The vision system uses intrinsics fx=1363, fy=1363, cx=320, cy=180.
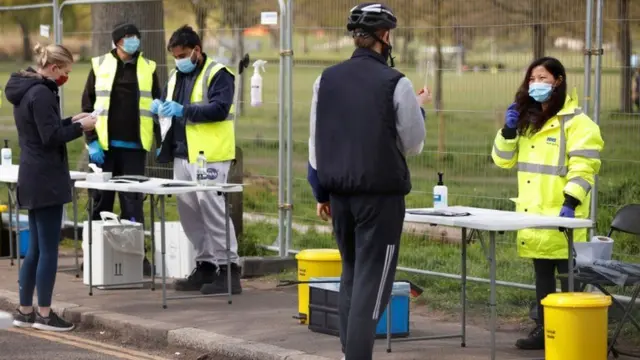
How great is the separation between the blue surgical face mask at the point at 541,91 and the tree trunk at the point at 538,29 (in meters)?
1.64

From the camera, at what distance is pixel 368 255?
291 inches

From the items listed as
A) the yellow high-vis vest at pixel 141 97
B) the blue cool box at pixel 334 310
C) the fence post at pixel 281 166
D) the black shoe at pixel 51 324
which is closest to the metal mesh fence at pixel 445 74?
the fence post at pixel 281 166

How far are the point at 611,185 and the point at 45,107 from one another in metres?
4.16

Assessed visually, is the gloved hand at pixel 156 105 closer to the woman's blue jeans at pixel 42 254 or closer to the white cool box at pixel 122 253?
the white cool box at pixel 122 253

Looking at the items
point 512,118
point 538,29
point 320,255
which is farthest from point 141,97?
point 512,118

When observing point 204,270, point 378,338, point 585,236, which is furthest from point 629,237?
point 204,270

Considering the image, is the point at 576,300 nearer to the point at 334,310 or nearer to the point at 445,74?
the point at 334,310

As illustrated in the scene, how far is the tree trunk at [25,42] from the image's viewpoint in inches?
657

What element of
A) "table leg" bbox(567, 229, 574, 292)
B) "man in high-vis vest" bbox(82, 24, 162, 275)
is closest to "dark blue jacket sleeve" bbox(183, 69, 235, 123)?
"man in high-vis vest" bbox(82, 24, 162, 275)

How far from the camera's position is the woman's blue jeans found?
32.3ft

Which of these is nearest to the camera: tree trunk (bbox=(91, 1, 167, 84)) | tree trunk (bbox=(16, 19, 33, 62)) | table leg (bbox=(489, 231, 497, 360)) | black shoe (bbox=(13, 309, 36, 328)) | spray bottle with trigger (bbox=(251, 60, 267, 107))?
table leg (bbox=(489, 231, 497, 360))

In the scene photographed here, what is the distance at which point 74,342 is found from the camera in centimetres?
960

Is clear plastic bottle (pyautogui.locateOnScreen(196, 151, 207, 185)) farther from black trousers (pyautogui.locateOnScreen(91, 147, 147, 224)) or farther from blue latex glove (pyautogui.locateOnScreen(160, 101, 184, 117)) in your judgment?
black trousers (pyautogui.locateOnScreen(91, 147, 147, 224))

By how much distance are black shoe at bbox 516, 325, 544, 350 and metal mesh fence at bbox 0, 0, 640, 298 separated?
1.60 m
